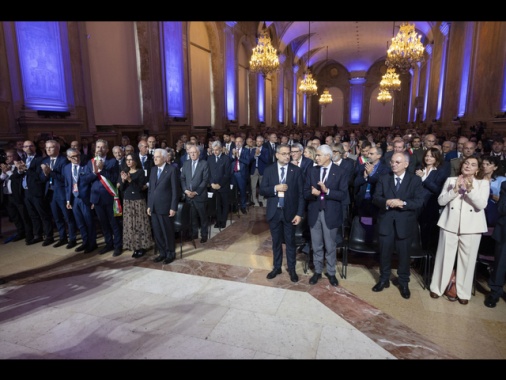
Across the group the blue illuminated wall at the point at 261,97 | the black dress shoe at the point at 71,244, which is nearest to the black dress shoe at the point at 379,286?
the black dress shoe at the point at 71,244

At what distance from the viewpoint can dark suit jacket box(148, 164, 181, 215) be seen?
482 centimetres

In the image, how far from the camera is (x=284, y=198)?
4.18 m

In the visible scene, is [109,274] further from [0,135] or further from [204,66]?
[204,66]

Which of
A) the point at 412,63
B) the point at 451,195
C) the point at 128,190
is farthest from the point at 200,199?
the point at 412,63

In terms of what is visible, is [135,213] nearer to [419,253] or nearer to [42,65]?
[419,253]

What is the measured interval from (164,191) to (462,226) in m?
3.89

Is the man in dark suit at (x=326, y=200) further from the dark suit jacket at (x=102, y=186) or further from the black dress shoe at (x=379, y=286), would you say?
the dark suit jacket at (x=102, y=186)

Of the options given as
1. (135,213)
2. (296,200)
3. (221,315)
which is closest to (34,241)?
(135,213)

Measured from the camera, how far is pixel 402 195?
3857mm

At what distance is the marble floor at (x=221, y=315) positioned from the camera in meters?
3.04

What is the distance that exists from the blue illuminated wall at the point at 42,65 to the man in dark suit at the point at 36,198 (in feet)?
10.1
